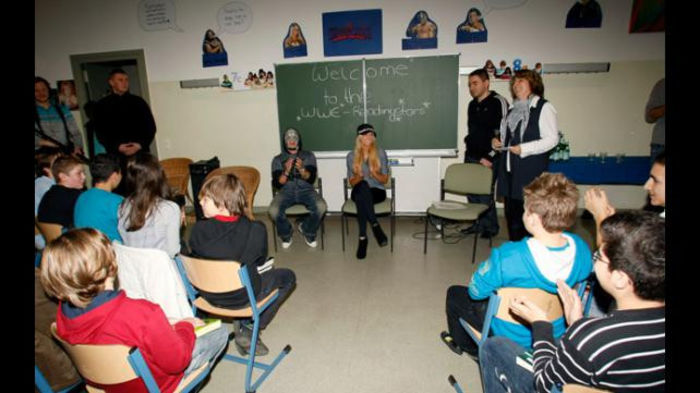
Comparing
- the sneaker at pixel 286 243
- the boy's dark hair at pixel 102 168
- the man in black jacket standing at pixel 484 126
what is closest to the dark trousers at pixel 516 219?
the man in black jacket standing at pixel 484 126

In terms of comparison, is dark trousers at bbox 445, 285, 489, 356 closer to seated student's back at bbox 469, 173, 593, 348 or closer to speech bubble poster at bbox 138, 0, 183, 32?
seated student's back at bbox 469, 173, 593, 348

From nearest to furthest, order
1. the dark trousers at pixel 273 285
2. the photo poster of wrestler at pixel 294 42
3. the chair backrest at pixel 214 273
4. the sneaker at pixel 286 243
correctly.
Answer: the chair backrest at pixel 214 273 → the dark trousers at pixel 273 285 → the sneaker at pixel 286 243 → the photo poster of wrestler at pixel 294 42

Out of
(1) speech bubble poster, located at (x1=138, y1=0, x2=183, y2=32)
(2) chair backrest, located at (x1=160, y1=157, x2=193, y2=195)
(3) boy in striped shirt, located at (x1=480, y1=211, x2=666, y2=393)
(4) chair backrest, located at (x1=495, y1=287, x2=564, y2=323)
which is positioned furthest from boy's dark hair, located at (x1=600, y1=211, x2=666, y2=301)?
(1) speech bubble poster, located at (x1=138, y1=0, x2=183, y2=32)

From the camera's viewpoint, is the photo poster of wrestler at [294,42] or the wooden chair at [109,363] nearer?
the wooden chair at [109,363]

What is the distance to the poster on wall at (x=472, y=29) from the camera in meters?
4.20

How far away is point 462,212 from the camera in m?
3.40

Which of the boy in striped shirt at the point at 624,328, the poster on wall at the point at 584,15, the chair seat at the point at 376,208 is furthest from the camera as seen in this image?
the poster on wall at the point at 584,15

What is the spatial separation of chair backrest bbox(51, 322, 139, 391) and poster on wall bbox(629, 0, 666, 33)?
215 inches

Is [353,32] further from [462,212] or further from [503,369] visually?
[503,369]

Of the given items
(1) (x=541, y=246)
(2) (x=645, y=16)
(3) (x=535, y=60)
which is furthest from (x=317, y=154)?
(2) (x=645, y=16)

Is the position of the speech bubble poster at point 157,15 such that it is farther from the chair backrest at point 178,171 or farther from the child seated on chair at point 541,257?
the child seated on chair at point 541,257

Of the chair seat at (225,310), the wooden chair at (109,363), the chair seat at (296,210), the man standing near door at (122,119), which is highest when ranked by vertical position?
the man standing near door at (122,119)

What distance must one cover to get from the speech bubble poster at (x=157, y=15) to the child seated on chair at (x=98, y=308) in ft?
14.9

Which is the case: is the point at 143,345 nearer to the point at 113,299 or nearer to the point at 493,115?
the point at 113,299
